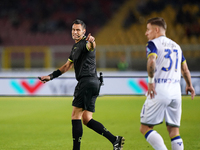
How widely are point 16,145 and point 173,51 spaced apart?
3.26 metres

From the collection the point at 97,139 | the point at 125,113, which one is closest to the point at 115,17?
the point at 125,113

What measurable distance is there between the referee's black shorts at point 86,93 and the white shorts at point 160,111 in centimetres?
111

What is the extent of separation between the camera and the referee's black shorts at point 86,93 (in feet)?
16.2

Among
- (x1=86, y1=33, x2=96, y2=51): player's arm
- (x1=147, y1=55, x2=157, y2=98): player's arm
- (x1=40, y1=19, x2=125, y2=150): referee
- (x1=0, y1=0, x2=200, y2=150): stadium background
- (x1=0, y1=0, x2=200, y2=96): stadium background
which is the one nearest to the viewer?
(x1=147, y1=55, x2=157, y2=98): player's arm

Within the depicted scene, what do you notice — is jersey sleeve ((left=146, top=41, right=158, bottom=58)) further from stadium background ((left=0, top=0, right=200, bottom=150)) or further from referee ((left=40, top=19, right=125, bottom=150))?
stadium background ((left=0, top=0, right=200, bottom=150))

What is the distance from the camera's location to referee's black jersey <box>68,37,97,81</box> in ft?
16.2

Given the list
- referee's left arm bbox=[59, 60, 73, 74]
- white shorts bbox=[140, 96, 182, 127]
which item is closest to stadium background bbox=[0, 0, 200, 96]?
referee's left arm bbox=[59, 60, 73, 74]

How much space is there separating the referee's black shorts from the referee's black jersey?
9 cm

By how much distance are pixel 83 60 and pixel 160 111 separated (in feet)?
4.85

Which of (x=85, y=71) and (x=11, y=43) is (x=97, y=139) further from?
(x=11, y=43)

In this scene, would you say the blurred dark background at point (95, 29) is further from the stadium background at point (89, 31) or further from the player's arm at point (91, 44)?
the player's arm at point (91, 44)

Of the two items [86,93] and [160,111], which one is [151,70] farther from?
[86,93]

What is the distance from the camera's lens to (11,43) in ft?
73.4

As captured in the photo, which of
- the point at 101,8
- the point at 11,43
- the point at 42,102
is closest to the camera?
the point at 42,102
